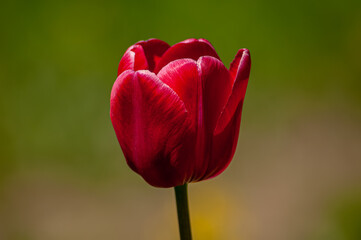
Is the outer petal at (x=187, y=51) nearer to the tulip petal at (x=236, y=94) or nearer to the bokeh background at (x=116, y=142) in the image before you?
the tulip petal at (x=236, y=94)

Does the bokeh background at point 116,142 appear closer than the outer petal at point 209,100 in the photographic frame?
No

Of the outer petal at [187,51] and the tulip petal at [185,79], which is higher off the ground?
the outer petal at [187,51]

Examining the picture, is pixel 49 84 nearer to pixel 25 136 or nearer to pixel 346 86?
pixel 25 136

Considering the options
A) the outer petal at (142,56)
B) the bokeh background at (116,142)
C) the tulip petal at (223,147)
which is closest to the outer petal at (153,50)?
the outer petal at (142,56)

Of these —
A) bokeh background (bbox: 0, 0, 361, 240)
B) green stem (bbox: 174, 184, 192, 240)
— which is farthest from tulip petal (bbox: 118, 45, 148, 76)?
bokeh background (bbox: 0, 0, 361, 240)

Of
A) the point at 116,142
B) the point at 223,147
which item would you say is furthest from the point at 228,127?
the point at 116,142

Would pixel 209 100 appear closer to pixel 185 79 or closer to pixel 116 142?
pixel 185 79
